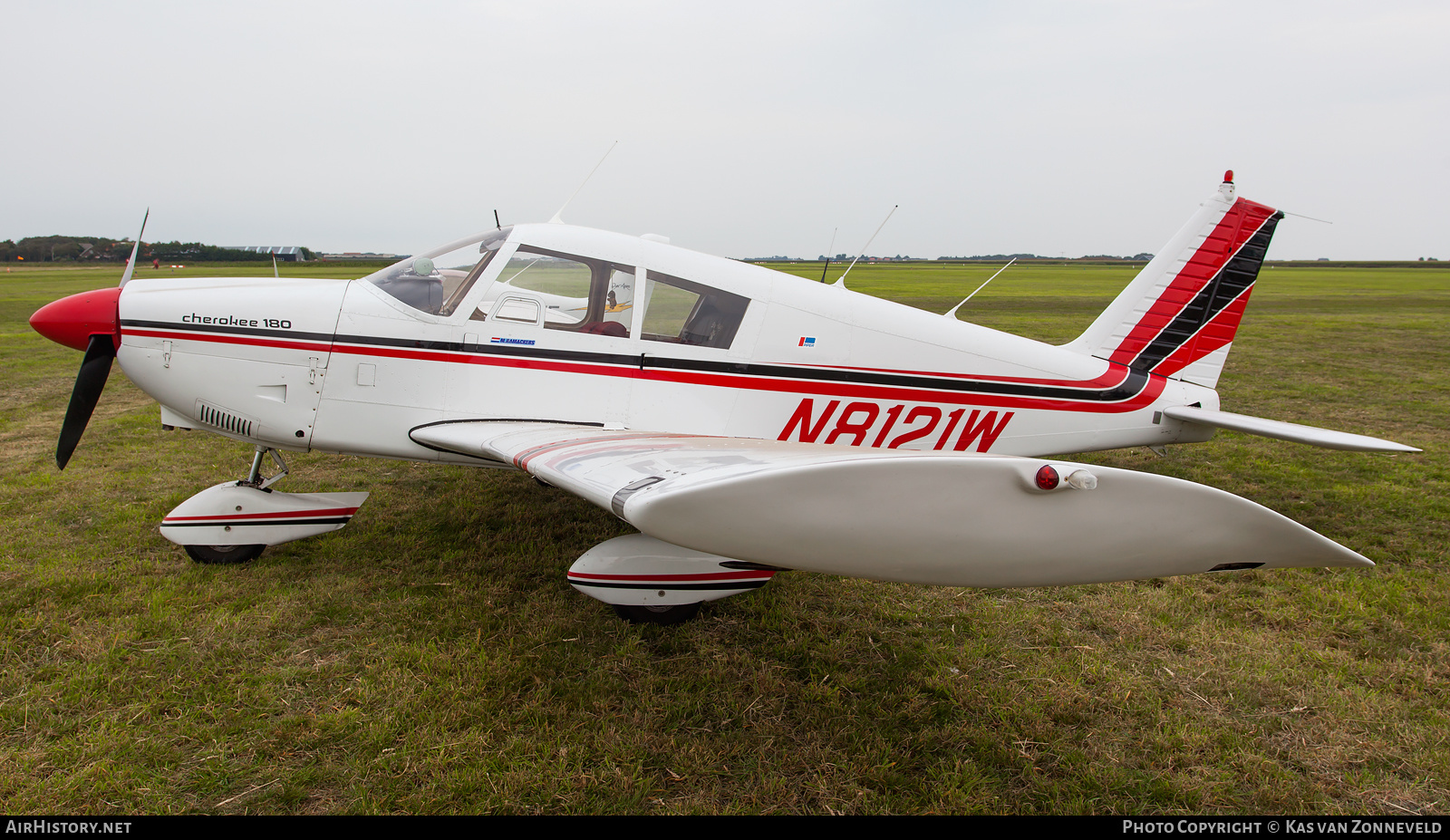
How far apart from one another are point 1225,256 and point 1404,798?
12.9 feet

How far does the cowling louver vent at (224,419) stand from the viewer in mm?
4121

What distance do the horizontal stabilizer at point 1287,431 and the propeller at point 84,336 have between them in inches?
267

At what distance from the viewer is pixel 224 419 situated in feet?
13.6

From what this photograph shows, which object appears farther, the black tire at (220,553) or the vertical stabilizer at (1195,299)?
the vertical stabilizer at (1195,299)

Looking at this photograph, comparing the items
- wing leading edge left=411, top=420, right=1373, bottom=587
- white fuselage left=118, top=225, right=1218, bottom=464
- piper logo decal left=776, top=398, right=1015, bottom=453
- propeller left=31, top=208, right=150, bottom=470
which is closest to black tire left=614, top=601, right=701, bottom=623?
white fuselage left=118, top=225, right=1218, bottom=464

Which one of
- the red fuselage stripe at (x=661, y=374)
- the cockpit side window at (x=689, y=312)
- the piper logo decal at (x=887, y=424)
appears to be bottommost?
the piper logo decal at (x=887, y=424)

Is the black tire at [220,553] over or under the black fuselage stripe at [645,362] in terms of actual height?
under

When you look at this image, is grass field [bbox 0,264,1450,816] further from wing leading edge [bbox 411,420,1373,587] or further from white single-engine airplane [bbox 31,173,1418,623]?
wing leading edge [bbox 411,420,1373,587]

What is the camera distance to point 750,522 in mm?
1808

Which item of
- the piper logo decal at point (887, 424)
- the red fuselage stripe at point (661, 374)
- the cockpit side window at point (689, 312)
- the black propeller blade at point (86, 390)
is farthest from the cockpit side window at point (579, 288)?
the black propeller blade at point (86, 390)

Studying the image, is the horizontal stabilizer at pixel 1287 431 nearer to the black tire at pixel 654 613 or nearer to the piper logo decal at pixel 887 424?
the piper logo decal at pixel 887 424

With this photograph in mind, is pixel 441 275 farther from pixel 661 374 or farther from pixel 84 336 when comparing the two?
pixel 84 336

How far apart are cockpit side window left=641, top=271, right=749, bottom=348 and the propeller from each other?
3115 mm

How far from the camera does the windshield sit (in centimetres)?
419
